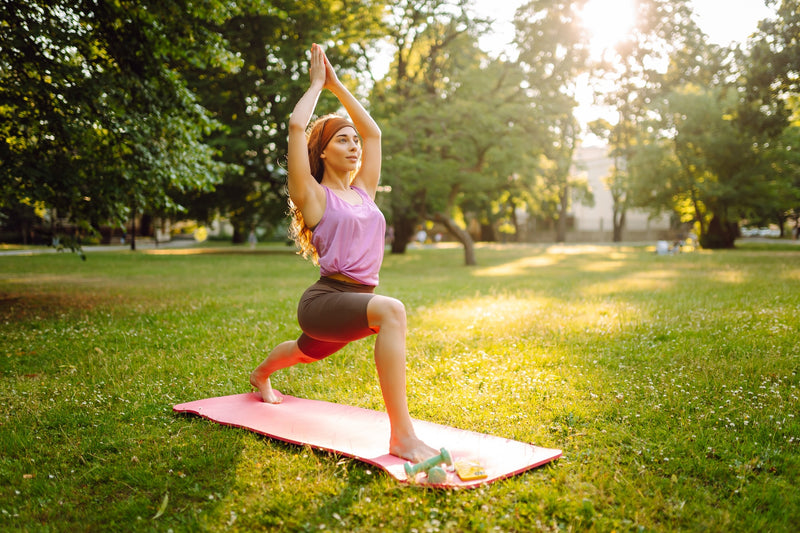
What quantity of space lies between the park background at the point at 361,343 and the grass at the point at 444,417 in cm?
2

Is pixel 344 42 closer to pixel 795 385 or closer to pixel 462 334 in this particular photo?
pixel 462 334

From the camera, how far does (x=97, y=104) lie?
9500 mm

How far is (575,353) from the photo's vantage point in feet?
21.3

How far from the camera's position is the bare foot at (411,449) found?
11.6 feet

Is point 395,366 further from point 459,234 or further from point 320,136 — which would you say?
point 459,234

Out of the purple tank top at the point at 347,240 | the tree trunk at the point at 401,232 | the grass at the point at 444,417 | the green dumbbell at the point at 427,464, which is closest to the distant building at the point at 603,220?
the tree trunk at the point at 401,232

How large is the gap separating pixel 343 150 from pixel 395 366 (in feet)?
4.96

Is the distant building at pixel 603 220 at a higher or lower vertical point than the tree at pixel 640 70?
lower

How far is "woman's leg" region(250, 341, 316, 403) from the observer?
455 centimetres

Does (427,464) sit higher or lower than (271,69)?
lower

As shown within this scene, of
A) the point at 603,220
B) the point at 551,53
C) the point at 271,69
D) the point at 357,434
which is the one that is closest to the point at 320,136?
the point at 357,434

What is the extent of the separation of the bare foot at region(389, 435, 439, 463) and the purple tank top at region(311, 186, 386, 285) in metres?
1.04

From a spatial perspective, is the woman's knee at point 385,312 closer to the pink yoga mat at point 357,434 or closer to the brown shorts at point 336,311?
the brown shorts at point 336,311

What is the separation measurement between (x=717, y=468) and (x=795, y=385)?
213 cm
